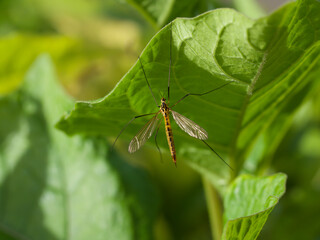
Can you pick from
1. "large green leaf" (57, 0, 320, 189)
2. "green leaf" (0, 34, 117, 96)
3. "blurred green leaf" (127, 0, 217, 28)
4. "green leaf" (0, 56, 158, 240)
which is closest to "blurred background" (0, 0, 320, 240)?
"green leaf" (0, 34, 117, 96)

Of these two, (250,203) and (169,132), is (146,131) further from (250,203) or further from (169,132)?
(250,203)

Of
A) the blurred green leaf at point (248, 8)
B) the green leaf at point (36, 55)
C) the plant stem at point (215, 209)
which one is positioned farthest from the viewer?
the blurred green leaf at point (248, 8)

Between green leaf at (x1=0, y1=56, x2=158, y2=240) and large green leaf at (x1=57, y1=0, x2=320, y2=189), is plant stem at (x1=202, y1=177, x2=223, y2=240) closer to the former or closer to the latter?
large green leaf at (x1=57, y1=0, x2=320, y2=189)

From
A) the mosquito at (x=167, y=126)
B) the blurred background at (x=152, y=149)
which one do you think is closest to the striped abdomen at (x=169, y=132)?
the mosquito at (x=167, y=126)

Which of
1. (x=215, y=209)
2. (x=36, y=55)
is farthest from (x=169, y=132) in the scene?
(x=36, y=55)

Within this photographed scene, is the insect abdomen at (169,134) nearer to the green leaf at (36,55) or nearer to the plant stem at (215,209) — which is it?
the plant stem at (215,209)

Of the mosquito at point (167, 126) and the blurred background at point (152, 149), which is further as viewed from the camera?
the blurred background at point (152, 149)

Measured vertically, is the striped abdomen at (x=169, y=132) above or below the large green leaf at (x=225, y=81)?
below
